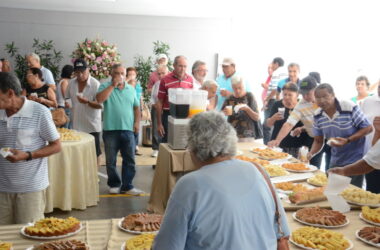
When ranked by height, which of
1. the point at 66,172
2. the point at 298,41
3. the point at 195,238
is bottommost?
the point at 66,172

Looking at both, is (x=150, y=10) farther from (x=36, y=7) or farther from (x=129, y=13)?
(x=36, y=7)

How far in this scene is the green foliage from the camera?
337 inches

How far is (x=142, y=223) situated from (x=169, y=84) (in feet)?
9.63

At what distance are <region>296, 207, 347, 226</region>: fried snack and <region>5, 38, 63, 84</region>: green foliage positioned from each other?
719cm

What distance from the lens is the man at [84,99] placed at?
5.19 metres

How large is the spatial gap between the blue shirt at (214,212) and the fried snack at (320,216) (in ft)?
3.40

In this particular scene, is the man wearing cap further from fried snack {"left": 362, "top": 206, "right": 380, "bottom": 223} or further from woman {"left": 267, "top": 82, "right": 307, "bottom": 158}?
fried snack {"left": 362, "top": 206, "right": 380, "bottom": 223}

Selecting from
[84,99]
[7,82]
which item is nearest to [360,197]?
[7,82]

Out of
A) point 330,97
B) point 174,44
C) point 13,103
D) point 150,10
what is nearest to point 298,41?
point 174,44

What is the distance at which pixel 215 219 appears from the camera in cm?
139

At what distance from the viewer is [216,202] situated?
1386 millimetres

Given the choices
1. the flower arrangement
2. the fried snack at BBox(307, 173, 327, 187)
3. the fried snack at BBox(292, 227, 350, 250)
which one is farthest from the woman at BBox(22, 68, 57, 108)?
the fried snack at BBox(292, 227, 350, 250)

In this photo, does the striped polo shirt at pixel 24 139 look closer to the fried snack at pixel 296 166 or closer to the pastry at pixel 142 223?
the pastry at pixel 142 223

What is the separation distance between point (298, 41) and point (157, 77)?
13.3 ft
